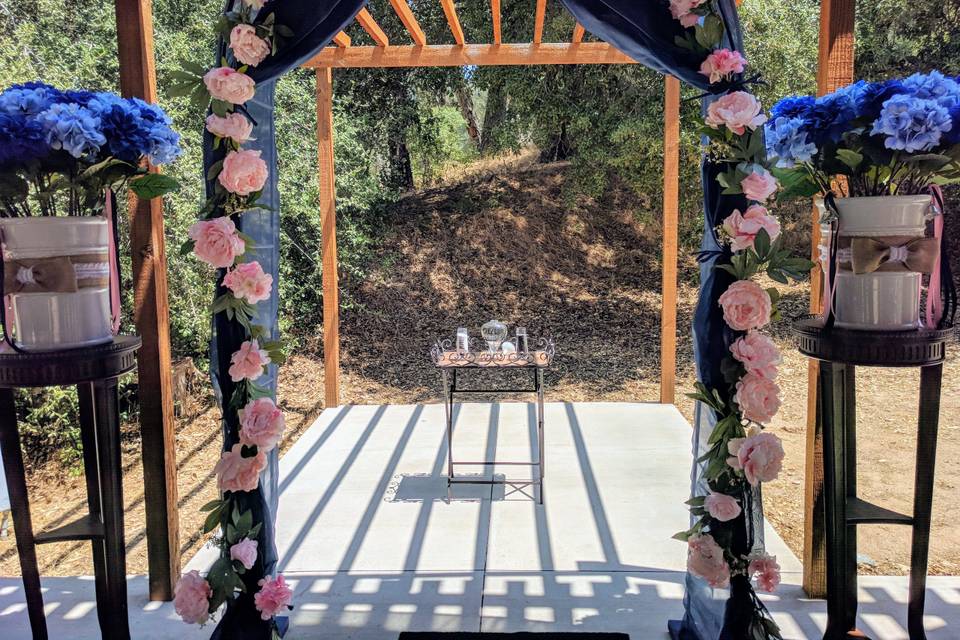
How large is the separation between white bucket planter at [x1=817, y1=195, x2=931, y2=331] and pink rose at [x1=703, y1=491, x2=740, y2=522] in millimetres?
610

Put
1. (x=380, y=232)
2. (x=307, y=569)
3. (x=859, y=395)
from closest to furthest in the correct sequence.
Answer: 1. (x=307, y=569)
2. (x=859, y=395)
3. (x=380, y=232)

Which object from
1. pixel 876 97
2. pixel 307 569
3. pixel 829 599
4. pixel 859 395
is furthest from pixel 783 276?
pixel 859 395

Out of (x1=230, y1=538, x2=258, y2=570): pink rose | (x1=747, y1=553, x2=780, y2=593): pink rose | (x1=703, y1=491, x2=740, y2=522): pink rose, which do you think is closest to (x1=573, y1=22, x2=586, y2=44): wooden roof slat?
(x1=703, y1=491, x2=740, y2=522): pink rose

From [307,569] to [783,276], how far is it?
228cm

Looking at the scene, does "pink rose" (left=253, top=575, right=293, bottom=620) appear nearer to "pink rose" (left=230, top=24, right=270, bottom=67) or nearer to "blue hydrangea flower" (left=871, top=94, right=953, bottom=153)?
"pink rose" (left=230, top=24, right=270, bottom=67)

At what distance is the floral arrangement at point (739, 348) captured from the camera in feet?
6.72

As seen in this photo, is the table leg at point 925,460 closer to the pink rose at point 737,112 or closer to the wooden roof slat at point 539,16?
the pink rose at point 737,112

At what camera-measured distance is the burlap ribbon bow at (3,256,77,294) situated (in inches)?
78.5

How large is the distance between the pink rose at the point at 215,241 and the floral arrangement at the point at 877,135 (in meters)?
1.63

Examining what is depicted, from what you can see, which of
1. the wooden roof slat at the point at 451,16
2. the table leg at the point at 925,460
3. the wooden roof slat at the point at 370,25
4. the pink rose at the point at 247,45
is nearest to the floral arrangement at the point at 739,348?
the table leg at the point at 925,460

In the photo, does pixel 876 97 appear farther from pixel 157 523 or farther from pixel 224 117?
pixel 157 523

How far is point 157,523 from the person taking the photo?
2746 mm

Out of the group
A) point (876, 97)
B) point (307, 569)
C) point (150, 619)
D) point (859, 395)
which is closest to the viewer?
point (876, 97)

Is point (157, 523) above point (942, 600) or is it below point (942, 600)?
above
